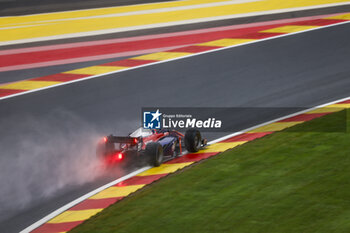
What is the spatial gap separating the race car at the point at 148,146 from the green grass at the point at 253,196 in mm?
766

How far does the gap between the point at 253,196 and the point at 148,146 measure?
2707 millimetres

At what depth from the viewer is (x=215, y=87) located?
16.8 metres

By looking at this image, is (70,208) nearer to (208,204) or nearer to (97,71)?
(208,204)

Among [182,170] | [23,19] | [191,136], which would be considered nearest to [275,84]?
[191,136]

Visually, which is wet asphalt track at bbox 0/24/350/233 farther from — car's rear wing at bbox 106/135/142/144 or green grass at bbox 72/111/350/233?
green grass at bbox 72/111/350/233

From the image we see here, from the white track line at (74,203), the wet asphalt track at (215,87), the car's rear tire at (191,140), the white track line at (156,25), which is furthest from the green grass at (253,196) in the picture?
the white track line at (156,25)

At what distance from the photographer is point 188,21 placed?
23922mm

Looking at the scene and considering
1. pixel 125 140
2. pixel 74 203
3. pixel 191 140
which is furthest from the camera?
pixel 191 140

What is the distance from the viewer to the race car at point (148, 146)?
12.1 meters

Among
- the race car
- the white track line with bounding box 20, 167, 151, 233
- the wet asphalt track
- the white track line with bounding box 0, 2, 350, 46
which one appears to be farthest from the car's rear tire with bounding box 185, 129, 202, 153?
the white track line with bounding box 0, 2, 350, 46

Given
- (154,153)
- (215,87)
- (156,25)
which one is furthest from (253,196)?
(156,25)

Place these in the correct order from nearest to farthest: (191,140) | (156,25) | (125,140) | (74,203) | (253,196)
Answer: (253,196) → (74,203) → (125,140) → (191,140) → (156,25)

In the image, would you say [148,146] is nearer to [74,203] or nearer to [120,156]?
[120,156]

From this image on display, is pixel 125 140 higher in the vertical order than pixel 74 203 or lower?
higher
